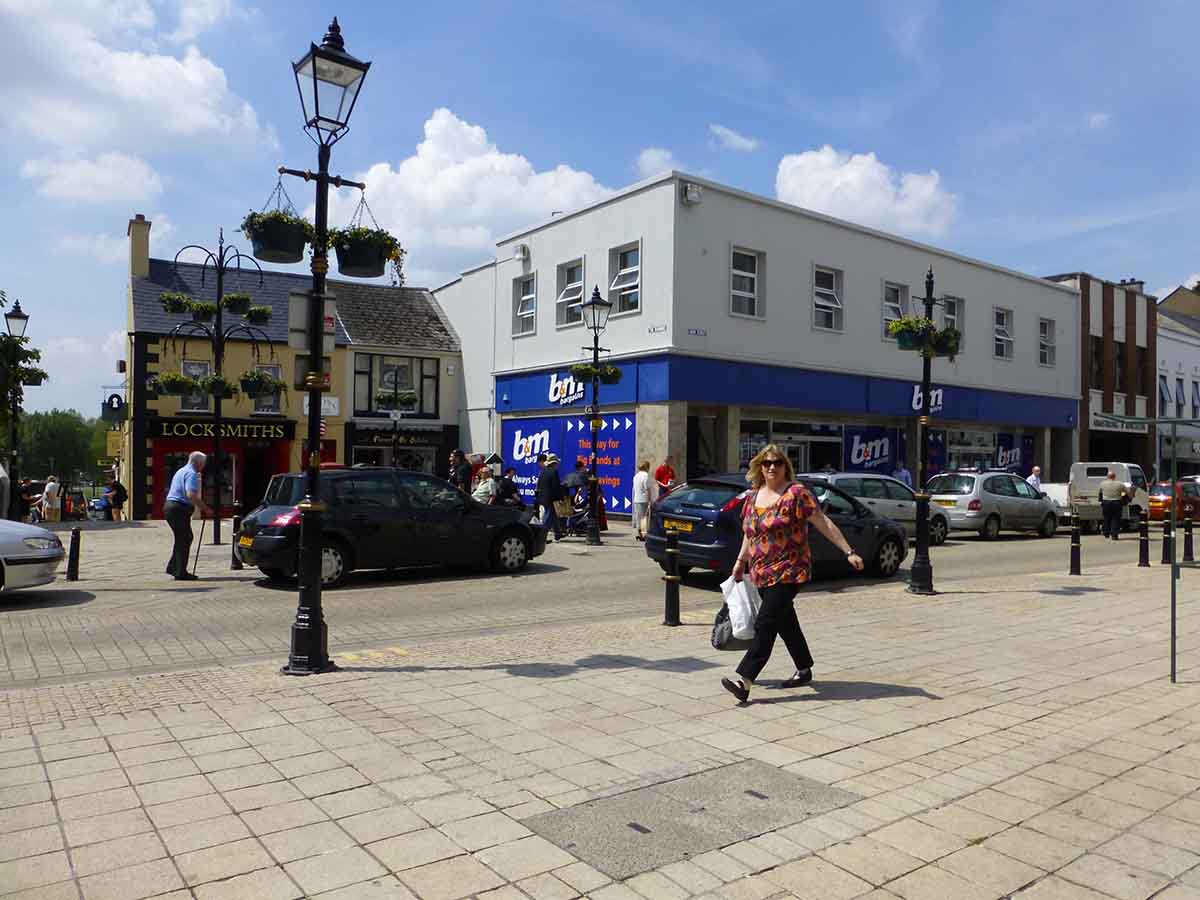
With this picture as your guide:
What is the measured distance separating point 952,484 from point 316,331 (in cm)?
1820

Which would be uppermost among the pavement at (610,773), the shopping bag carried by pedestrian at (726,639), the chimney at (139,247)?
the chimney at (139,247)

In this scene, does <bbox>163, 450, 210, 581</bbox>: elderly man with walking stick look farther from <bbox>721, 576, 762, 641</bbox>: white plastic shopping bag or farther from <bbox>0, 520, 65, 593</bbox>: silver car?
<bbox>721, 576, 762, 641</bbox>: white plastic shopping bag

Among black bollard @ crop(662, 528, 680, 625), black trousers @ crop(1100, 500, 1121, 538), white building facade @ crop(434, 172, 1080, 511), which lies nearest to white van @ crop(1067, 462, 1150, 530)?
black trousers @ crop(1100, 500, 1121, 538)

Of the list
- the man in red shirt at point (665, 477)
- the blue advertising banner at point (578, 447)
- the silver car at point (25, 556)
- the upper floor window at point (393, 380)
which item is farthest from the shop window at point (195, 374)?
the silver car at point (25, 556)

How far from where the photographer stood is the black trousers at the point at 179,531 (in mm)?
12586

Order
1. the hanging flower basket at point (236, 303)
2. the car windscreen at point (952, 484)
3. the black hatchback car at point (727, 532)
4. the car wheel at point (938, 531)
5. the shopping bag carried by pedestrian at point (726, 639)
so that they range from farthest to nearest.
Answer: the car windscreen at point (952, 484) < the car wheel at point (938, 531) < the hanging flower basket at point (236, 303) < the black hatchback car at point (727, 532) < the shopping bag carried by pedestrian at point (726, 639)

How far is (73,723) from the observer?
221 inches

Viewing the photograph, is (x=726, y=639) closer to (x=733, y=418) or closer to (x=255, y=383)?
(x=255, y=383)

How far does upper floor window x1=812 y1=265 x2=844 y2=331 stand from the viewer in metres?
26.3

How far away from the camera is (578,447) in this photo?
26.2 m

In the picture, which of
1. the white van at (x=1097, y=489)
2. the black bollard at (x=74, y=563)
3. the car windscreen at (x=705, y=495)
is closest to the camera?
the car windscreen at (x=705, y=495)

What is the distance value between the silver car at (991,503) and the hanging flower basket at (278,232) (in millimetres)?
17213

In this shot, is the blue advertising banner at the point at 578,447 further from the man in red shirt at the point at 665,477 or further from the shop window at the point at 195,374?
the shop window at the point at 195,374

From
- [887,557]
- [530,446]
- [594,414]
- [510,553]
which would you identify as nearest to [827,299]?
[530,446]
